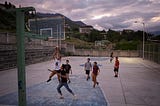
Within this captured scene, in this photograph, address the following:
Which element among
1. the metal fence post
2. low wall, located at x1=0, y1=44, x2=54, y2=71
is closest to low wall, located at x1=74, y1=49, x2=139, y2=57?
low wall, located at x1=0, y1=44, x2=54, y2=71

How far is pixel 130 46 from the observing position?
58781 mm

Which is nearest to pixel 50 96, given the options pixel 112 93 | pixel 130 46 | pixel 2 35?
pixel 112 93

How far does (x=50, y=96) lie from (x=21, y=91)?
5.57 meters

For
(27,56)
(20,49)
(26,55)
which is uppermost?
(20,49)

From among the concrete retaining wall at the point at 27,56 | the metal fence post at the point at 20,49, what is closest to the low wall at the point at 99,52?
the concrete retaining wall at the point at 27,56

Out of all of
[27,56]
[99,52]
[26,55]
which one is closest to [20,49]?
[26,55]

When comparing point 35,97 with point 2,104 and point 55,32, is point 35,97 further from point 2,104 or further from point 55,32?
point 55,32

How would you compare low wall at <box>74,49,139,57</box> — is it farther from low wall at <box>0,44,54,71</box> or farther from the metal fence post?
the metal fence post

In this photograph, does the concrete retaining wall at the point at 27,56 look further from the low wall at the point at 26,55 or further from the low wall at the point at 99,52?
the low wall at the point at 99,52

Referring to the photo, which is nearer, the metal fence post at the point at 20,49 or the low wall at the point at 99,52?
the metal fence post at the point at 20,49

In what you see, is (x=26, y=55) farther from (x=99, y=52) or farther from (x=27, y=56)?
(x=99, y=52)

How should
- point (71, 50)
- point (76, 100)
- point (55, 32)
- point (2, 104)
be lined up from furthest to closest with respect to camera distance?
point (71, 50) < point (55, 32) < point (76, 100) < point (2, 104)

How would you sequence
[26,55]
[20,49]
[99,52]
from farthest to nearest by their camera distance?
1. [99,52]
2. [26,55]
3. [20,49]

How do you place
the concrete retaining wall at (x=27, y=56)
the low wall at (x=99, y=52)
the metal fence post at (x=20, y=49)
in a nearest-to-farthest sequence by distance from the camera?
the metal fence post at (x=20, y=49) → the concrete retaining wall at (x=27, y=56) → the low wall at (x=99, y=52)
